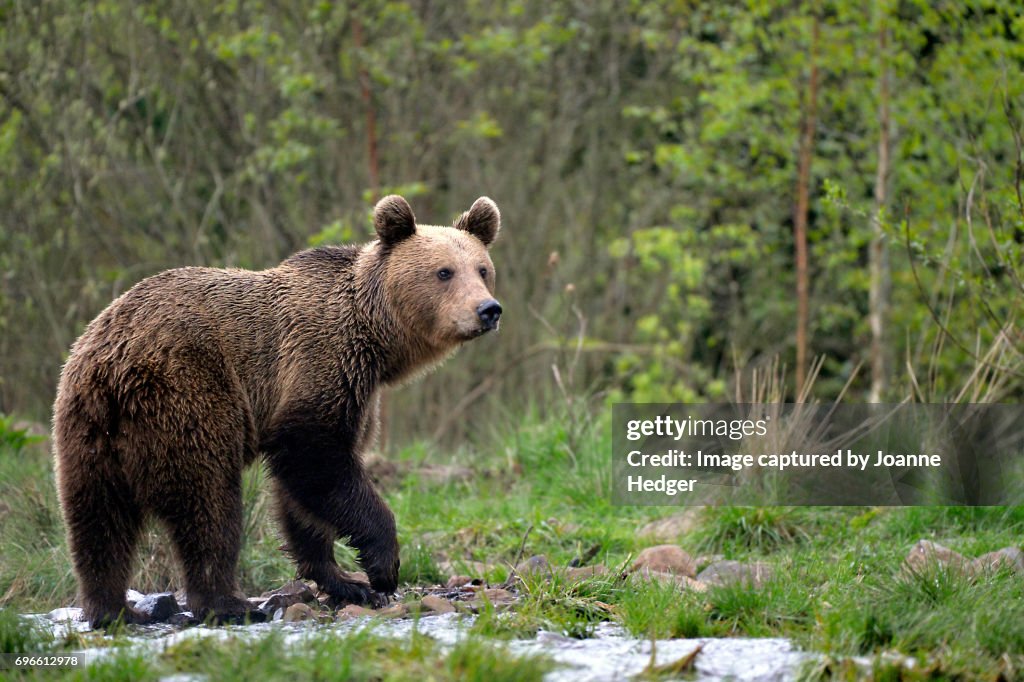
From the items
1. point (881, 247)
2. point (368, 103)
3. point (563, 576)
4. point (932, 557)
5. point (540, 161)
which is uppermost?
point (368, 103)

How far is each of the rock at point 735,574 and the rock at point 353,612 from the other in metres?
1.54

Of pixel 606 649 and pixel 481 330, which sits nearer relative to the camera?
pixel 606 649

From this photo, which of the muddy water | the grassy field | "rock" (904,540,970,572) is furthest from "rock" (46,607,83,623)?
"rock" (904,540,970,572)

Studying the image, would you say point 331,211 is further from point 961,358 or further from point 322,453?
point 322,453

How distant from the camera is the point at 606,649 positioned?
4711mm

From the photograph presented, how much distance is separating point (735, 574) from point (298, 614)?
1.97m

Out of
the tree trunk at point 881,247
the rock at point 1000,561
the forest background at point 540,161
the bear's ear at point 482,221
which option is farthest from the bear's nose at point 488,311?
the tree trunk at point 881,247

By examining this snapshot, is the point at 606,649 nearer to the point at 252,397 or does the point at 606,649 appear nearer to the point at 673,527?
the point at 252,397

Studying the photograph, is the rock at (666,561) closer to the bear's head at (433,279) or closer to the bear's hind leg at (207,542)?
the bear's head at (433,279)

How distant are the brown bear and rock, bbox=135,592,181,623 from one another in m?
0.09

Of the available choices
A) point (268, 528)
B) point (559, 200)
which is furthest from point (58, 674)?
point (559, 200)

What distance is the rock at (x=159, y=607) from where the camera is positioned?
226 inches

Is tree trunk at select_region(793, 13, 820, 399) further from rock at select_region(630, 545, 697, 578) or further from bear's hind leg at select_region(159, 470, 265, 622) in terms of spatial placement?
bear's hind leg at select_region(159, 470, 265, 622)

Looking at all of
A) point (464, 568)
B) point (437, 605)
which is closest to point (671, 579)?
point (437, 605)
